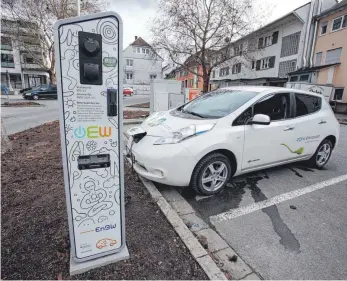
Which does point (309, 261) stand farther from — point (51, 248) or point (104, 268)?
point (51, 248)

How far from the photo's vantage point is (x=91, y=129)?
157cm

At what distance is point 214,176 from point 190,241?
3.99 ft

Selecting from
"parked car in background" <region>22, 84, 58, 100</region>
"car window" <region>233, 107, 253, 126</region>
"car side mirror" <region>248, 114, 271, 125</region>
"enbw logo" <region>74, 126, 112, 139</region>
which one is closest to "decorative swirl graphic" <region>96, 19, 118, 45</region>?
"enbw logo" <region>74, 126, 112, 139</region>

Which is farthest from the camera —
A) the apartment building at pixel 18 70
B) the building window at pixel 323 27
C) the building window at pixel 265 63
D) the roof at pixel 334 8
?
the apartment building at pixel 18 70

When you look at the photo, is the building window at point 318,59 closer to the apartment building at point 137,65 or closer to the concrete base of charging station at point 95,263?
the concrete base of charging station at point 95,263

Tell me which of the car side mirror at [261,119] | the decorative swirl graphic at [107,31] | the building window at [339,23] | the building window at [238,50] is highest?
the building window at [339,23]

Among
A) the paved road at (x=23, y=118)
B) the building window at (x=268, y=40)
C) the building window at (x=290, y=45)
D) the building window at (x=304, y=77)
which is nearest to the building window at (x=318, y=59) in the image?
the building window at (x=304, y=77)

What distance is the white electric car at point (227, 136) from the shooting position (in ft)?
9.70

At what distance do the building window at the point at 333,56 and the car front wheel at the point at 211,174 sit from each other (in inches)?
812

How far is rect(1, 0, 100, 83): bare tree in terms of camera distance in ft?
69.4

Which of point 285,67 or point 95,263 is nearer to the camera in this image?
point 95,263

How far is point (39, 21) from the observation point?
75.3 feet

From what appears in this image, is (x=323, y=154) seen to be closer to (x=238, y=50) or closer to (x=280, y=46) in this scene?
(x=238, y=50)

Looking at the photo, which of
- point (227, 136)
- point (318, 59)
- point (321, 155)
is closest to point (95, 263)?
point (227, 136)
